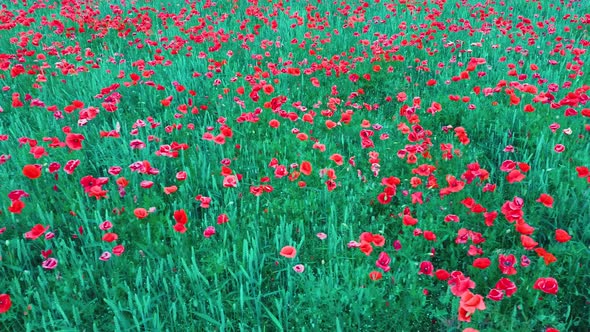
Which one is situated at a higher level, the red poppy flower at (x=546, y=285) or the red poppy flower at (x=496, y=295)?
the red poppy flower at (x=546, y=285)

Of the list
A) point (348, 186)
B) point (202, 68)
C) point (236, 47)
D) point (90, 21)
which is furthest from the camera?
point (90, 21)

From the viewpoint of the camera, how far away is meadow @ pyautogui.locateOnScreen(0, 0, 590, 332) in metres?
1.85

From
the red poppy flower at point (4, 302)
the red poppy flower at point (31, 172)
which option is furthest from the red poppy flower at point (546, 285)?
the red poppy flower at point (31, 172)

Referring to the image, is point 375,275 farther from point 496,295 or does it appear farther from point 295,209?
point 295,209

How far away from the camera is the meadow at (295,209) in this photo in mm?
1846

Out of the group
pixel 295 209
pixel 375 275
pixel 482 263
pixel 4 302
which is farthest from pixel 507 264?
pixel 4 302

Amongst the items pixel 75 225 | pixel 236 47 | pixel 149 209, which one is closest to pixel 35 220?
pixel 75 225

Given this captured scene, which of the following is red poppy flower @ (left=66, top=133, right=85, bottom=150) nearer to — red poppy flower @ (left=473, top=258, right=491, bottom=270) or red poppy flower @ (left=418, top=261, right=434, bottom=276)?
red poppy flower @ (left=418, top=261, right=434, bottom=276)

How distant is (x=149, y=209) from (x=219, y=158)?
2.56 ft

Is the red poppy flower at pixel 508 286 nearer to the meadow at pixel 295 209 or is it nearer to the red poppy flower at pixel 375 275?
the meadow at pixel 295 209

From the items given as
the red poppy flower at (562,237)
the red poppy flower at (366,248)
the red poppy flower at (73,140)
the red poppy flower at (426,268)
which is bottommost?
the red poppy flower at (426,268)

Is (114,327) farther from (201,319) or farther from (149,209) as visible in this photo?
(149,209)

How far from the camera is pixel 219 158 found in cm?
299

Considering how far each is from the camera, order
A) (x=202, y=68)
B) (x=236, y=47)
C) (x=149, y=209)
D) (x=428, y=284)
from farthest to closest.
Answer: (x=236, y=47), (x=202, y=68), (x=149, y=209), (x=428, y=284)
